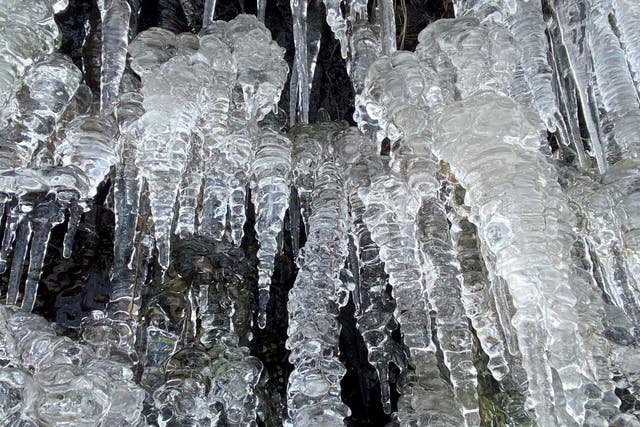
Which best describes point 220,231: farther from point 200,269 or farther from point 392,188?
point 392,188

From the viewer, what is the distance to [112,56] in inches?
107

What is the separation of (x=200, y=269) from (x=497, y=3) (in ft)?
4.48

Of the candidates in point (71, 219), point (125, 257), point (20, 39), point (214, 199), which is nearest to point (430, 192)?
point (214, 199)

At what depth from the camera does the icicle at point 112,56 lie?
270 centimetres

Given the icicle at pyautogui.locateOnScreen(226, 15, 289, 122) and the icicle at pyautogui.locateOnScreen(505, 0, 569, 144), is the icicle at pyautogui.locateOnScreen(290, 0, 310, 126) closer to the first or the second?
the icicle at pyautogui.locateOnScreen(226, 15, 289, 122)

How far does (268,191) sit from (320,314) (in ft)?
1.43

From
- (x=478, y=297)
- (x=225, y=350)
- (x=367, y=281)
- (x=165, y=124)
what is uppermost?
(x=165, y=124)

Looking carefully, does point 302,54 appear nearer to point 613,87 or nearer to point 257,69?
point 257,69

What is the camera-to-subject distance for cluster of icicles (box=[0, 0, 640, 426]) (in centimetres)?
207

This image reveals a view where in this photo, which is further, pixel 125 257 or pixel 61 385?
pixel 125 257

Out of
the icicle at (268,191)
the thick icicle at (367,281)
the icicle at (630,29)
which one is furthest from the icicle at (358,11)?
the icicle at (630,29)

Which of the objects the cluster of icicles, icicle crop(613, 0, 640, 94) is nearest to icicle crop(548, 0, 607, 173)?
the cluster of icicles

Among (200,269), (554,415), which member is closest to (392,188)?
(200,269)

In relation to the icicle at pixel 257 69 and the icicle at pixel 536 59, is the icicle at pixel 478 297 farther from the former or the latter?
the icicle at pixel 257 69
